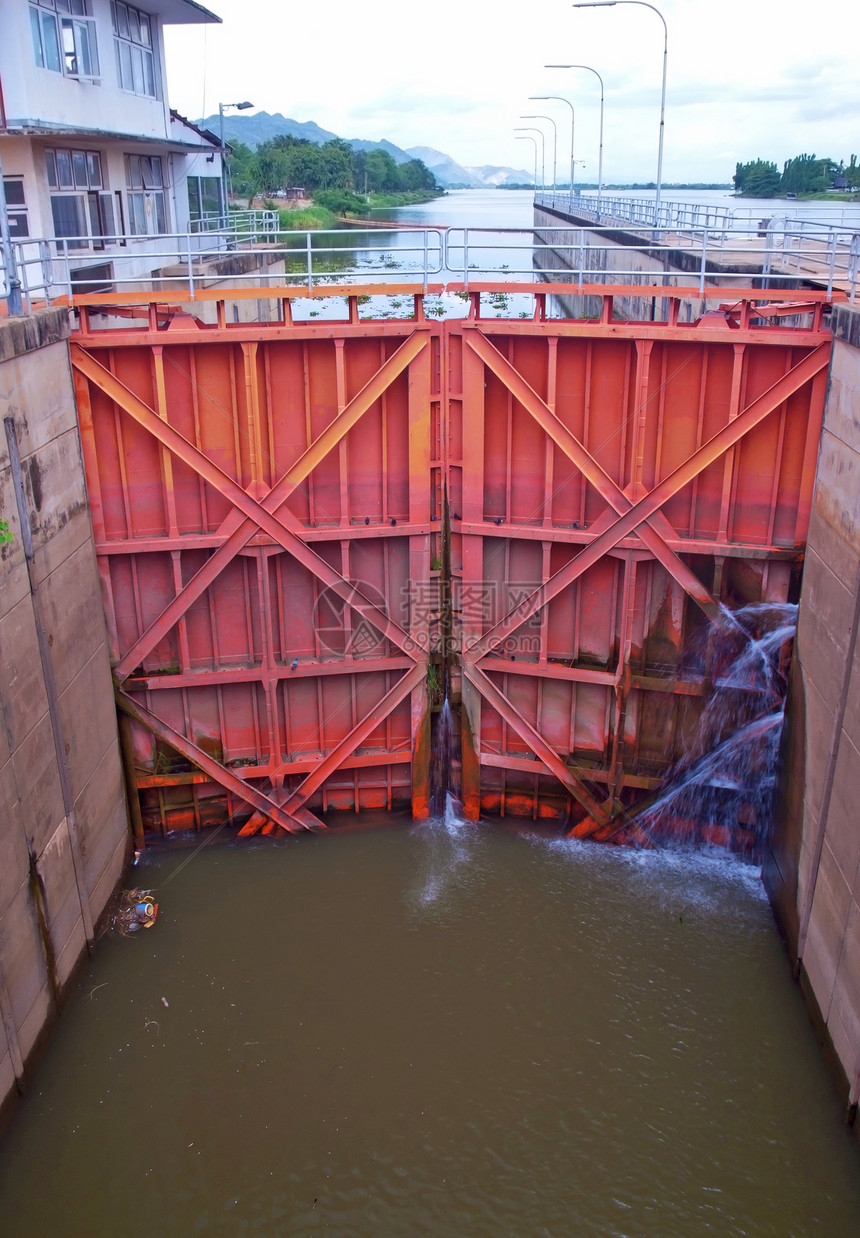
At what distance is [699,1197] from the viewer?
8531 mm

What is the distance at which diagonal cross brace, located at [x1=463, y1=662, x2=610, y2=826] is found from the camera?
1355 centimetres

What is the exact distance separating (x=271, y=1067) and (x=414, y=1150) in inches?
68.1

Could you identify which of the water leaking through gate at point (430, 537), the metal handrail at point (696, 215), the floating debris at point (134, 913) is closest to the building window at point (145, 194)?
the water leaking through gate at point (430, 537)

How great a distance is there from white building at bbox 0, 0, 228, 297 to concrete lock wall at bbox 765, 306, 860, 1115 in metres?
8.80

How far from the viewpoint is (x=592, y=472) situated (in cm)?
1245

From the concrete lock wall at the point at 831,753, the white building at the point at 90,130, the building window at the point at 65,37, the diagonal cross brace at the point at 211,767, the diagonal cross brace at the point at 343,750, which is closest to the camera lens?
the concrete lock wall at the point at 831,753

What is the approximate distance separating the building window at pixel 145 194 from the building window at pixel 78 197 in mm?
1322

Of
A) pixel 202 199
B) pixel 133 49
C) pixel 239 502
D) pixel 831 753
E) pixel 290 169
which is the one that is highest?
pixel 290 169

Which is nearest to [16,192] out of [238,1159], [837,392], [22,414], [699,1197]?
[22,414]

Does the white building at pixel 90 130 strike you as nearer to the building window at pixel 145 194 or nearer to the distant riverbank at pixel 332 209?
the building window at pixel 145 194

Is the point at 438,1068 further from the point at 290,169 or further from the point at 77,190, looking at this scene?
the point at 290,169

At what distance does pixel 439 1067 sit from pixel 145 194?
777 inches

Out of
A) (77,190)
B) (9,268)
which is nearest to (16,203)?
(77,190)

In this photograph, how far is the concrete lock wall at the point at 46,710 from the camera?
9234mm
